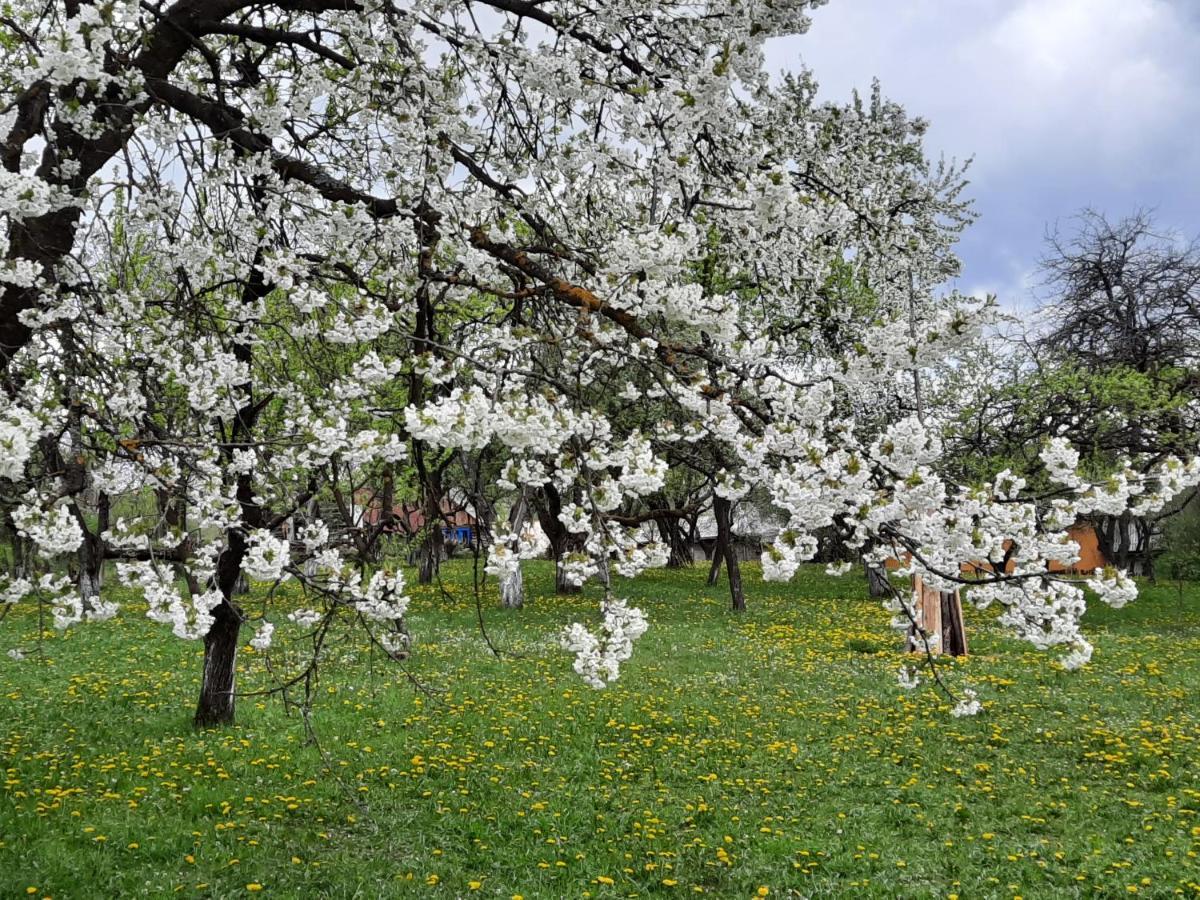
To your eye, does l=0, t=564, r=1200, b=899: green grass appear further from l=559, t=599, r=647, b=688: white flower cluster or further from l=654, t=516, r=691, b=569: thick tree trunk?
l=654, t=516, r=691, b=569: thick tree trunk

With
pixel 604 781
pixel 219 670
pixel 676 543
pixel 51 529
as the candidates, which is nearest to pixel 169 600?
pixel 51 529

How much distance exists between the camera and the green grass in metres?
5.48

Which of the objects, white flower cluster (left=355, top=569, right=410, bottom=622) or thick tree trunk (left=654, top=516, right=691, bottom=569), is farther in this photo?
thick tree trunk (left=654, top=516, right=691, bottom=569)

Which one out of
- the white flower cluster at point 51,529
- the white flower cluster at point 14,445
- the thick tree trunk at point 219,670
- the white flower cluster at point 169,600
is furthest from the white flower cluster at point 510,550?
the thick tree trunk at point 219,670

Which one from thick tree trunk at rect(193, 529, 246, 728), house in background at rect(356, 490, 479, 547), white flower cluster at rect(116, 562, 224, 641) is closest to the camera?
white flower cluster at rect(116, 562, 224, 641)

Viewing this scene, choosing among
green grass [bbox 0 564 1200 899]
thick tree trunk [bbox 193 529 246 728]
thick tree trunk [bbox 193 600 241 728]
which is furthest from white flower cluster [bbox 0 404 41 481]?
thick tree trunk [bbox 193 600 241 728]

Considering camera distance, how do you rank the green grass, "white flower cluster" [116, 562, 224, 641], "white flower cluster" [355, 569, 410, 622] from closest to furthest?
1. "white flower cluster" [116, 562, 224, 641]
2. "white flower cluster" [355, 569, 410, 622]
3. the green grass

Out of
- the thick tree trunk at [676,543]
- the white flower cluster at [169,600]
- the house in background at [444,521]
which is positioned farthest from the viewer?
the thick tree trunk at [676,543]

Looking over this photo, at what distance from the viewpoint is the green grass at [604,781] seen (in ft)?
18.0

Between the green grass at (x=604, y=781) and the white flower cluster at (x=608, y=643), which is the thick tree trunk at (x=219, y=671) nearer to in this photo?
the green grass at (x=604, y=781)

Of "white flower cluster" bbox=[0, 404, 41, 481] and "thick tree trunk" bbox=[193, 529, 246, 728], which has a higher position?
"white flower cluster" bbox=[0, 404, 41, 481]

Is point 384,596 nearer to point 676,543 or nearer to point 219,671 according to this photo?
point 219,671

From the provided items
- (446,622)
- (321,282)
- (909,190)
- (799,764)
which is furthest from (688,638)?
(321,282)

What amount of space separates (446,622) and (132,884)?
10823 mm
